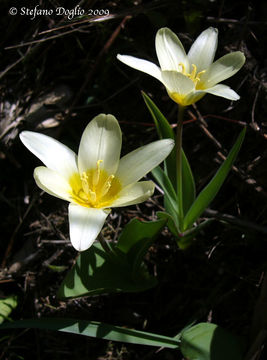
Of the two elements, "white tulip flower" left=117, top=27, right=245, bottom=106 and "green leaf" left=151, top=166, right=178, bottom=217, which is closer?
"white tulip flower" left=117, top=27, right=245, bottom=106

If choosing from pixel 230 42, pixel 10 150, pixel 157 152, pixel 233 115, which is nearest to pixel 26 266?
pixel 10 150

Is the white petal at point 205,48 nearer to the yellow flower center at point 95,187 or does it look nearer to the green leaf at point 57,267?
the yellow flower center at point 95,187

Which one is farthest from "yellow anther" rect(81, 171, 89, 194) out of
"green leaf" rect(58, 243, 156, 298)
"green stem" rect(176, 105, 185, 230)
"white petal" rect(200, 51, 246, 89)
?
"white petal" rect(200, 51, 246, 89)

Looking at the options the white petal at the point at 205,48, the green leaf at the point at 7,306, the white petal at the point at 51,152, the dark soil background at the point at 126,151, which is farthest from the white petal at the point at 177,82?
the green leaf at the point at 7,306

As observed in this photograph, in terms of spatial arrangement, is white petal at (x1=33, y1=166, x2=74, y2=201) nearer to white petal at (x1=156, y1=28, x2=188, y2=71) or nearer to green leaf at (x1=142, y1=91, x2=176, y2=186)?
green leaf at (x1=142, y1=91, x2=176, y2=186)

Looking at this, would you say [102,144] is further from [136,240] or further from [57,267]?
[57,267]

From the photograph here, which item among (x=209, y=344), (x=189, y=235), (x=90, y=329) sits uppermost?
(x=189, y=235)

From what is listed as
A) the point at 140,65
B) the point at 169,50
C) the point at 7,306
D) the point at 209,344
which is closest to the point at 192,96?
the point at 140,65
